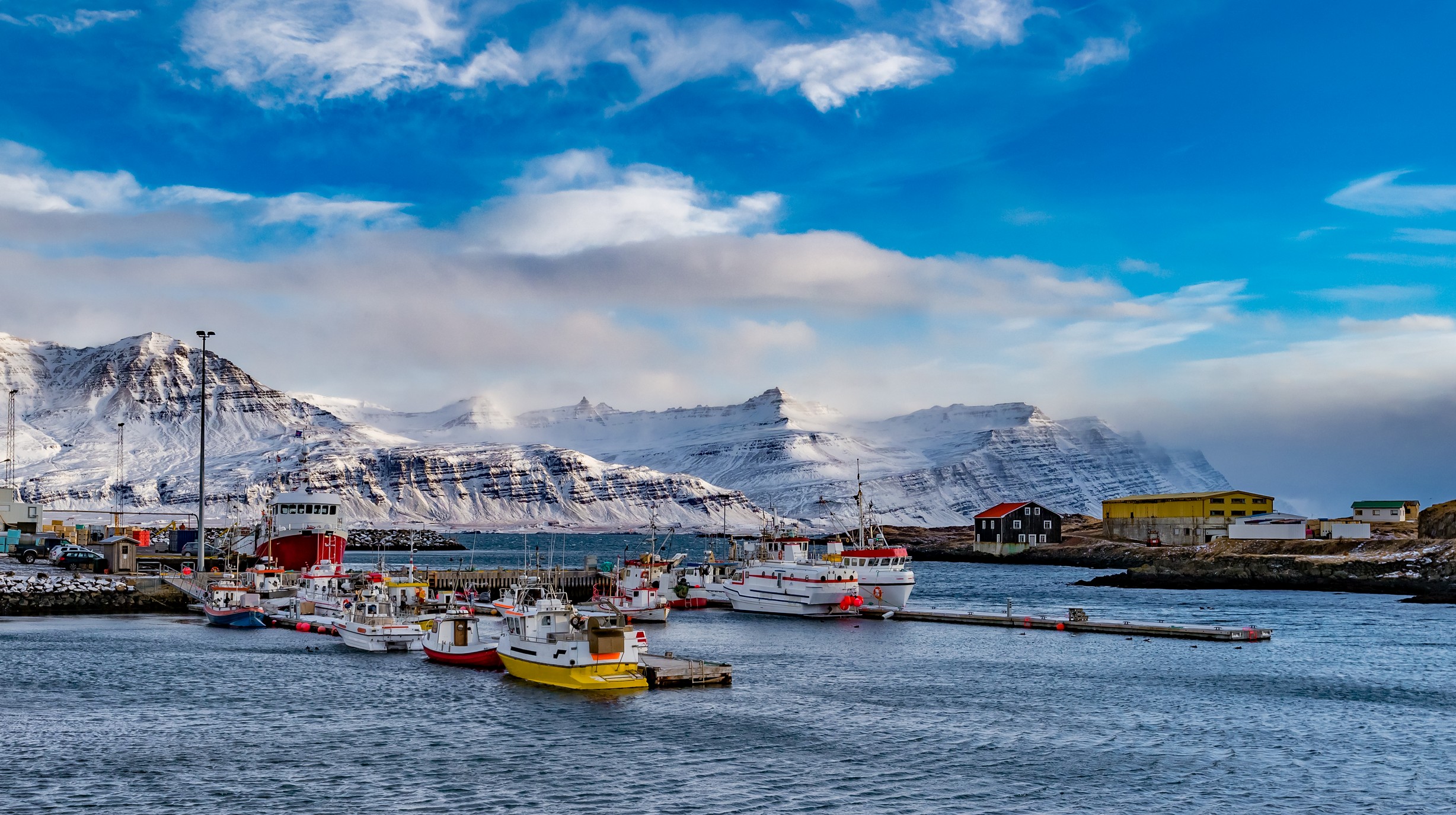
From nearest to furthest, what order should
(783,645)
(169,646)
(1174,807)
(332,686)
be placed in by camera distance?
(1174,807)
(332,686)
(169,646)
(783,645)

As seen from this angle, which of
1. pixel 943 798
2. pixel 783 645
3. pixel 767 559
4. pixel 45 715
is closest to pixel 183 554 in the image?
pixel 767 559

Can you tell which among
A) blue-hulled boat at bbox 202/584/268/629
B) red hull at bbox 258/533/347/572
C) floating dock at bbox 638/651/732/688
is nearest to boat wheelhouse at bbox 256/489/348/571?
red hull at bbox 258/533/347/572

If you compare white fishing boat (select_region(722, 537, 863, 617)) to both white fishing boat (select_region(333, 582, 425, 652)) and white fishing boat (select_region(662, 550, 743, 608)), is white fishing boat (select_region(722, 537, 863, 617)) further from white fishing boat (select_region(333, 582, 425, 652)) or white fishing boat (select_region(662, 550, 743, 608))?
white fishing boat (select_region(333, 582, 425, 652))

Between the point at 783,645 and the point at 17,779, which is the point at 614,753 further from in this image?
the point at 783,645

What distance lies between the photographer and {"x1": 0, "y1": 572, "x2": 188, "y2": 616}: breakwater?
8600 centimetres

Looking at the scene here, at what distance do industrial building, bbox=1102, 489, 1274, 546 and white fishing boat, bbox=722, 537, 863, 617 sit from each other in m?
83.0

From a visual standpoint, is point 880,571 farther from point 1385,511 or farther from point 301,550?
point 1385,511

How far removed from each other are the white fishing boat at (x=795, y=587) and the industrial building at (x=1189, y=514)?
83.0m

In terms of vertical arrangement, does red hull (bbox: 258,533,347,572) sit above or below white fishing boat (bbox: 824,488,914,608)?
above

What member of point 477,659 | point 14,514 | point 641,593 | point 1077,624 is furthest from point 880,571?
point 14,514

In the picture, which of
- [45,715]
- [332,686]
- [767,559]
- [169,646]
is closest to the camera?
[45,715]

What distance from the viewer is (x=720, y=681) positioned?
53.6 meters

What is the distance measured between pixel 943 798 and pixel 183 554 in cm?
10721

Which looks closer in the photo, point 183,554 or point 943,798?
point 943,798
